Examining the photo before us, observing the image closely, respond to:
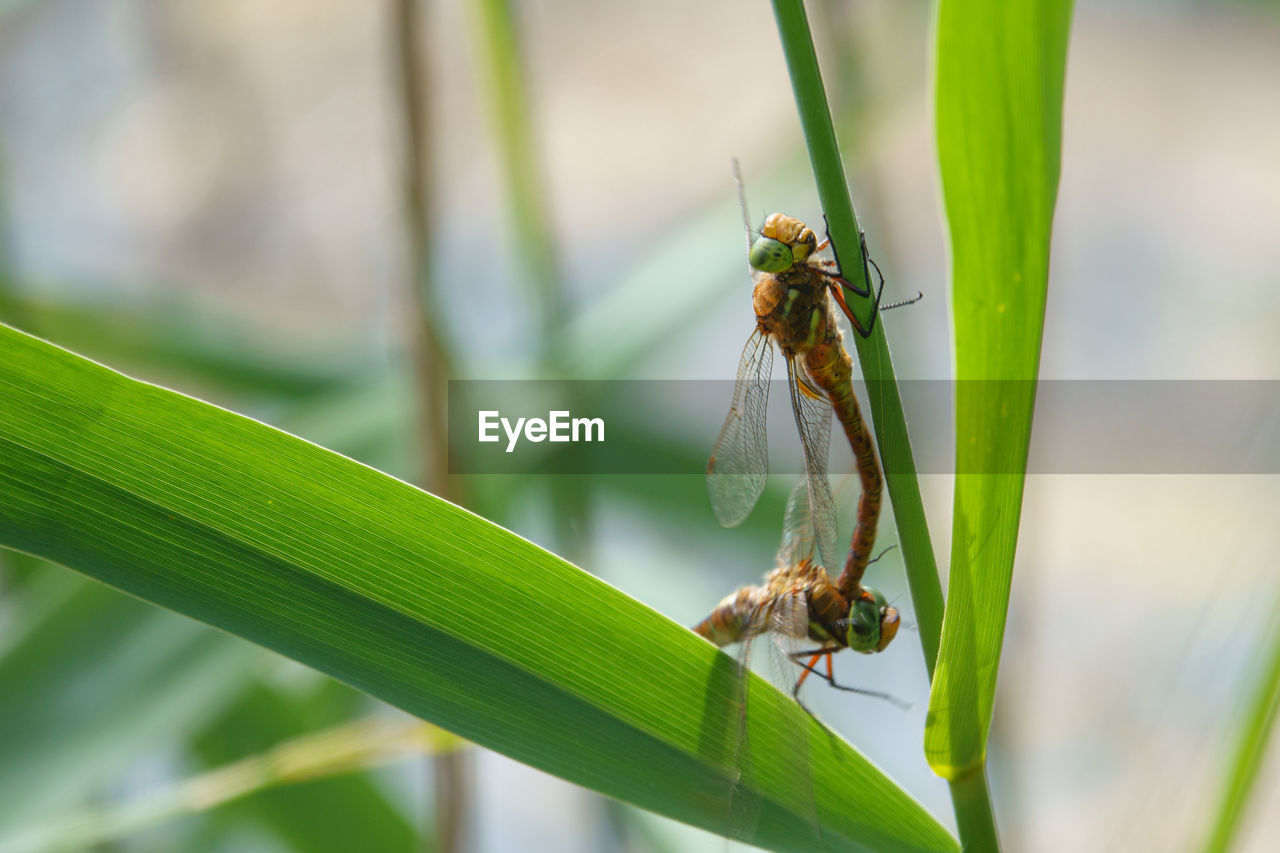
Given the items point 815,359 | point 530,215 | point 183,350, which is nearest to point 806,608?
point 815,359

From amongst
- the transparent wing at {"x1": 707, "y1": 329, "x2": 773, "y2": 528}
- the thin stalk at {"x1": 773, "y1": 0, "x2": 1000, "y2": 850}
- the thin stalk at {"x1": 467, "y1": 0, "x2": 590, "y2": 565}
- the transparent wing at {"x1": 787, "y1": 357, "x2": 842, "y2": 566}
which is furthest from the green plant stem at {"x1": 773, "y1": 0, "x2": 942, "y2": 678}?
the thin stalk at {"x1": 467, "y1": 0, "x2": 590, "y2": 565}

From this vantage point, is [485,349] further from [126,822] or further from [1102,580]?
[1102,580]

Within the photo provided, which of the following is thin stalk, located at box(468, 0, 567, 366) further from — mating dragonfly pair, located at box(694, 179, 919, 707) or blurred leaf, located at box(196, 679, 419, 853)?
blurred leaf, located at box(196, 679, 419, 853)

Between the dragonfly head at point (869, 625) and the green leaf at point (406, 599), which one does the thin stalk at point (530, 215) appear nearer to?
the dragonfly head at point (869, 625)

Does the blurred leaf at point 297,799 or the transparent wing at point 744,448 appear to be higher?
the transparent wing at point 744,448

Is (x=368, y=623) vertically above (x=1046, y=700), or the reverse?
(x=1046, y=700)

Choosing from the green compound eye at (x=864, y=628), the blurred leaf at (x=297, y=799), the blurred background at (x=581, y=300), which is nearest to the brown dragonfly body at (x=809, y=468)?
the green compound eye at (x=864, y=628)

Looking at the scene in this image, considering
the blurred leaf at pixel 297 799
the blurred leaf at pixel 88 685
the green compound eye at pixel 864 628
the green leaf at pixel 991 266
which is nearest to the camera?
the green leaf at pixel 991 266

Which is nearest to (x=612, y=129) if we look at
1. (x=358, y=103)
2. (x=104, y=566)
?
(x=358, y=103)
